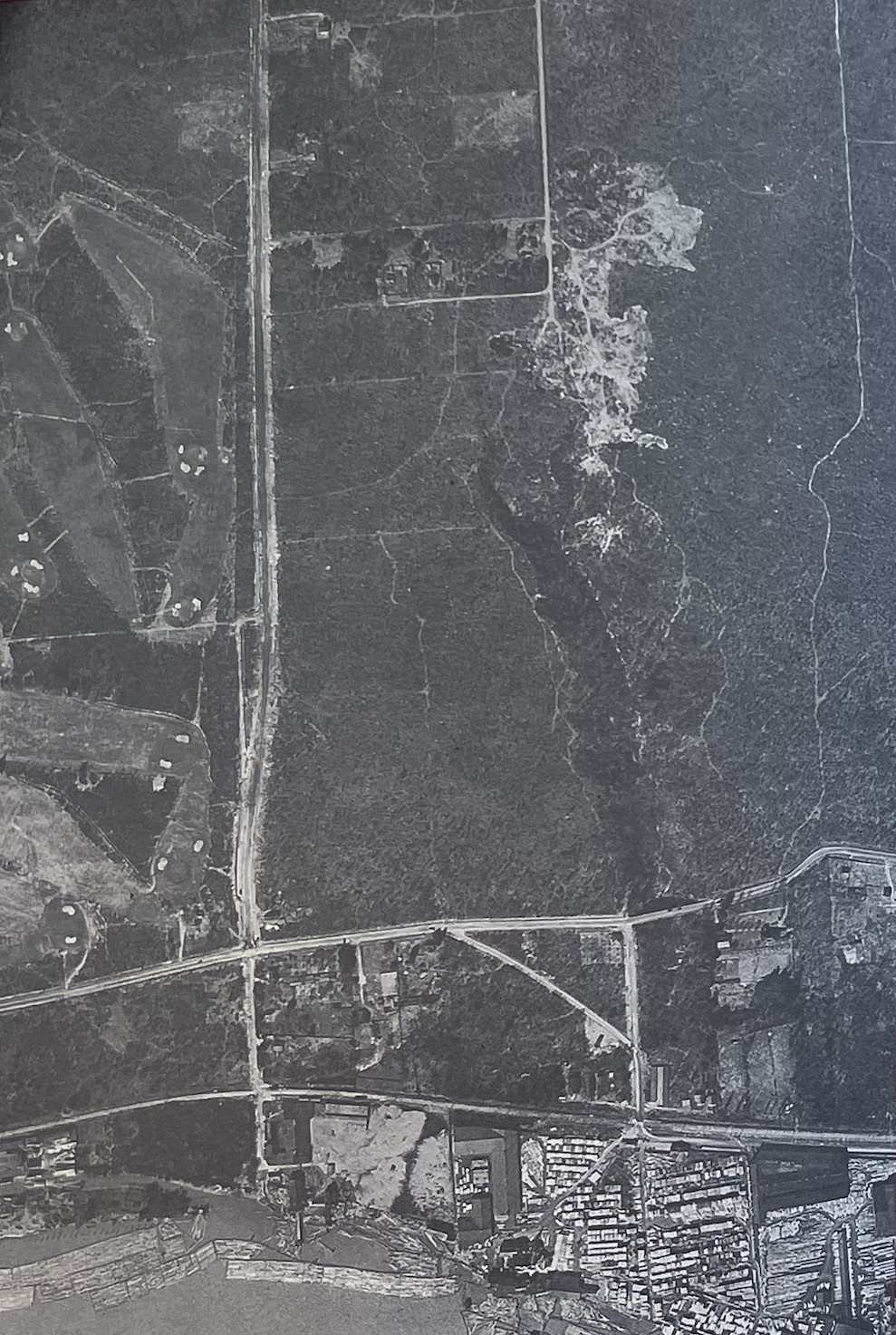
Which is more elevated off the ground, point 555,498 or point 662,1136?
point 555,498

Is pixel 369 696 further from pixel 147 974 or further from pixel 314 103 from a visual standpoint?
pixel 314 103

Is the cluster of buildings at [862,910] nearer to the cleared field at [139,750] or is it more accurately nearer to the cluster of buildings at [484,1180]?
the cluster of buildings at [484,1180]

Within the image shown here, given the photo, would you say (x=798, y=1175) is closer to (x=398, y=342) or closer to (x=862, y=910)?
(x=862, y=910)

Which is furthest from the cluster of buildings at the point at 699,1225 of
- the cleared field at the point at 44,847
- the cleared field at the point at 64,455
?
the cleared field at the point at 64,455

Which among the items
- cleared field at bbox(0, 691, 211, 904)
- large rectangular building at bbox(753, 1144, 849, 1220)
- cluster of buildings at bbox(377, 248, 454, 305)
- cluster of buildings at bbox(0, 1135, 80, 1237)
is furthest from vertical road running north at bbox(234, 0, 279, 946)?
large rectangular building at bbox(753, 1144, 849, 1220)

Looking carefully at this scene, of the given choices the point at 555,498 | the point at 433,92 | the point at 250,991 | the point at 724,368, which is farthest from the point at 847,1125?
the point at 433,92

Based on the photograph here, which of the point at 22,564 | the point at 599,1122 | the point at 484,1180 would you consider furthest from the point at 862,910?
the point at 22,564
